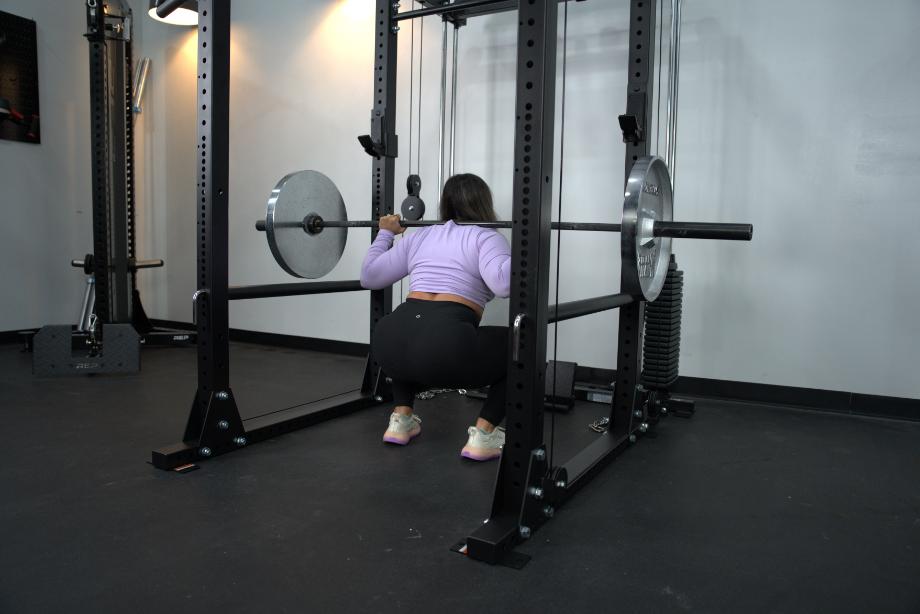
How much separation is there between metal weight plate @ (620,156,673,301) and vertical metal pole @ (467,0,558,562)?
18.3 inches

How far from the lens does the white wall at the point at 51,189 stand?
446 centimetres

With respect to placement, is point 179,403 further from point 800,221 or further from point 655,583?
point 800,221

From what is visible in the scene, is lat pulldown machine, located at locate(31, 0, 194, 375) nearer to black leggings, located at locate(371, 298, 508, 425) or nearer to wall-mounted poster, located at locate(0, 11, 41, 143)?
wall-mounted poster, located at locate(0, 11, 41, 143)

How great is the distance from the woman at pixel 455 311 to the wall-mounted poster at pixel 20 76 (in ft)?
11.6

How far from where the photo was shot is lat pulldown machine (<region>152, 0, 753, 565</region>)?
1640 millimetres

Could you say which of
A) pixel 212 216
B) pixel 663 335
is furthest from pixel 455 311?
pixel 663 335

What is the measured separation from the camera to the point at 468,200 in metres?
2.27

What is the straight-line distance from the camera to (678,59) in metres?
3.23

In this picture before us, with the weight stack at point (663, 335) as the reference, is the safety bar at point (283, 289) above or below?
above

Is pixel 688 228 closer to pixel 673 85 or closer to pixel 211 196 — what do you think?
pixel 673 85

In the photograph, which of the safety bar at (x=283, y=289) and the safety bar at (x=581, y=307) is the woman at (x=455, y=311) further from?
the safety bar at (x=283, y=289)

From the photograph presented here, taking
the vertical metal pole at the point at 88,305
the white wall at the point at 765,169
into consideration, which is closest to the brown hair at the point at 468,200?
the white wall at the point at 765,169

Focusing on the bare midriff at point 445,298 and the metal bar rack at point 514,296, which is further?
the bare midriff at point 445,298

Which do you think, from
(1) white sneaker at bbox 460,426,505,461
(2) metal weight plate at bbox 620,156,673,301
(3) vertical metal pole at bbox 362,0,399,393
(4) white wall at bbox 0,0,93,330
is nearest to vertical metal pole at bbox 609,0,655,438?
(2) metal weight plate at bbox 620,156,673,301
